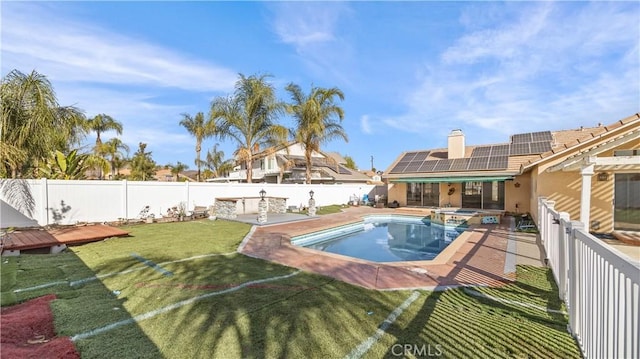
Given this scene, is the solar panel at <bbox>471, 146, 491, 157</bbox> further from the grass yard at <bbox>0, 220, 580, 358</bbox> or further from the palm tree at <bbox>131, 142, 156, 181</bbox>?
the palm tree at <bbox>131, 142, 156, 181</bbox>

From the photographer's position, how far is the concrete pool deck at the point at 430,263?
8.47m

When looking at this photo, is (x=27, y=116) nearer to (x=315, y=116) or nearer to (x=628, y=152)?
(x=315, y=116)

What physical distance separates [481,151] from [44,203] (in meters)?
34.1

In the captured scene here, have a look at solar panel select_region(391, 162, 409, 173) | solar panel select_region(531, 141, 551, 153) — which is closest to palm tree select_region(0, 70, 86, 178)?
solar panel select_region(391, 162, 409, 173)

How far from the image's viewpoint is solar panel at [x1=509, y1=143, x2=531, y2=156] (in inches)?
1044

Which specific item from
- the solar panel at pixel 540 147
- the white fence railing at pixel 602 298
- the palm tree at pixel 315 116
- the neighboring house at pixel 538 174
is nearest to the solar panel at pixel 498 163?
the neighboring house at pixel 538 174

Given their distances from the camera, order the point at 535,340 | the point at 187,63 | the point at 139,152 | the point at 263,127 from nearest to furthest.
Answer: the point at 535,340, the point at 187,63, the point at 263,127, the point at 139,152

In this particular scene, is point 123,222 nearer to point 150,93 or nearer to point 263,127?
point 150,93

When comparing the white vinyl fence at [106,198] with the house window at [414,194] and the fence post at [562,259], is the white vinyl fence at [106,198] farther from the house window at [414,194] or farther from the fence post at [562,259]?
the fence post at [562,259]

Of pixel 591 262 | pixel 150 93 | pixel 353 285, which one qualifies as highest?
pixel 150 93

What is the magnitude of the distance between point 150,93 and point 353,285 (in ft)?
83.3

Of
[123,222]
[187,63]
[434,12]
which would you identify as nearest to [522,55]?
[434,12]

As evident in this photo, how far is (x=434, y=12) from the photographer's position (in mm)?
16891

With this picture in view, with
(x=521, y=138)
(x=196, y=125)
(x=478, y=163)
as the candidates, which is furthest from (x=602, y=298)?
(x=196, y=125)
